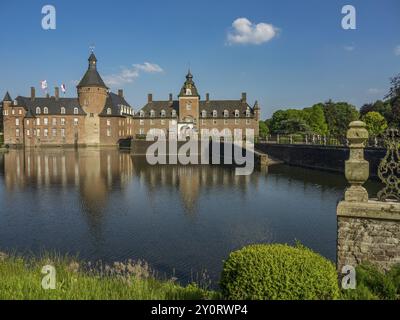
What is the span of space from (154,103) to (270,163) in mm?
40930

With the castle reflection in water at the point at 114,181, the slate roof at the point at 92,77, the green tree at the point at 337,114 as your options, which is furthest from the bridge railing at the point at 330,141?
the slate roof at the point at 92,77

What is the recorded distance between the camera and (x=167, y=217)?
615 inches

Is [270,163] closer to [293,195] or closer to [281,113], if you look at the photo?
[293,195]

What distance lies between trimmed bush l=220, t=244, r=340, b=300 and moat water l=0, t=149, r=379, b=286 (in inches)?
182

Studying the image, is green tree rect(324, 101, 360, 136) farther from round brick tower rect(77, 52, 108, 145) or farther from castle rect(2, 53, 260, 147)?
round brick tower rect(77, 52, 108, 145)

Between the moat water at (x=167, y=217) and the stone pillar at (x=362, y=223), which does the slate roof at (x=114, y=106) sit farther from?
the stone pillar at (x=362, y=223)

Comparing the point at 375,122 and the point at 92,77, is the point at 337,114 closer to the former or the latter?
the point at 375,122

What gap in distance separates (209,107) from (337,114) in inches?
1153

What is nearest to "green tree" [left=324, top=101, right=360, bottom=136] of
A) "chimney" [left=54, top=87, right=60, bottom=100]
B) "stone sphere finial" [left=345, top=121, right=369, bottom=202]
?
"chimney" [left=54, top=87, right=60, bottom=100]

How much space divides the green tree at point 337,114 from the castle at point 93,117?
19.1m

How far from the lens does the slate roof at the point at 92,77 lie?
7331 centimetres

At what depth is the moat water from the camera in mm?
11188

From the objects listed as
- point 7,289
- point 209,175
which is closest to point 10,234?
point 7,289

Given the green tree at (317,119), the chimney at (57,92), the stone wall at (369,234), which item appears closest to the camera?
the stone wall at (369,234)
